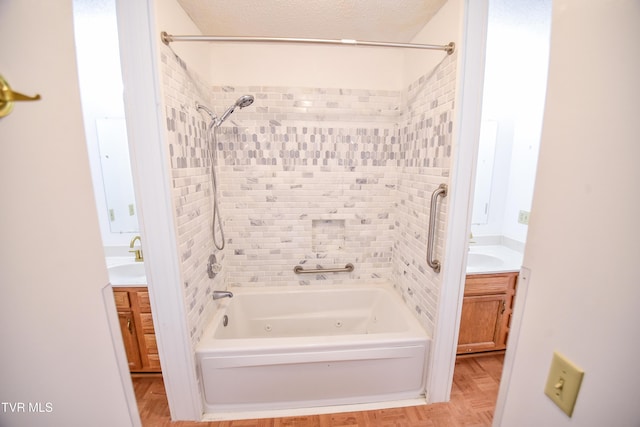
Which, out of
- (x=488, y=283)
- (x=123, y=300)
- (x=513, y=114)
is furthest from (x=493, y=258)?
(x=123, y=300)

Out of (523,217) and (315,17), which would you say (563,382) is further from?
(523,217)

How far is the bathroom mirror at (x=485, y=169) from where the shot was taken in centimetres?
216

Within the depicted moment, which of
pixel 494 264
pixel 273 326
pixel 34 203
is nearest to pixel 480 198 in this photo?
pixel 494 264

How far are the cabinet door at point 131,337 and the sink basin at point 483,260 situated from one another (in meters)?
2.76

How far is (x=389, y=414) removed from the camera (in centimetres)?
145

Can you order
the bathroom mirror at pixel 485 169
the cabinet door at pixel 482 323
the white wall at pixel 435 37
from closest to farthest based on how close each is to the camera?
the white wall at pixel 435 37, the cabinet door at pixel 482 323, the bathroom mirror at pixel 485 169

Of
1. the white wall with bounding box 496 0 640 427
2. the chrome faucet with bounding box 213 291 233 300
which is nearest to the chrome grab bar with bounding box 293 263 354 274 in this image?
the chrome faucet with bounding box 213 291 233 300

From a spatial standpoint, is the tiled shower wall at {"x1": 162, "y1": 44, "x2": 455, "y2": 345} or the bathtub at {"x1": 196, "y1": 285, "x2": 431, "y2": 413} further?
the tiled shower wall at {"x1": 162, "y1": 44, "x2": 455, "y2": 345}

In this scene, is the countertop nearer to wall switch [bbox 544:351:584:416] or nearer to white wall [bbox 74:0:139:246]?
wall switch [bbox 544:351:584:416]

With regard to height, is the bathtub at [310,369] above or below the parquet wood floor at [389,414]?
above

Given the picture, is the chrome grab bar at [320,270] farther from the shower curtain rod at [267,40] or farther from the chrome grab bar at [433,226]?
the shower curtain rod at [267,40]

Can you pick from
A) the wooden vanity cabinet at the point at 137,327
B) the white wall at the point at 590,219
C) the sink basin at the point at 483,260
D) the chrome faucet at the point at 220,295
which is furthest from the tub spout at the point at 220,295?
the sink basin at the point at 483,260

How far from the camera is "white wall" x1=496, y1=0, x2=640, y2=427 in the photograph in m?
0.38

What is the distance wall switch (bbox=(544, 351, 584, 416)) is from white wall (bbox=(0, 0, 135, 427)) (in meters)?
1.03
